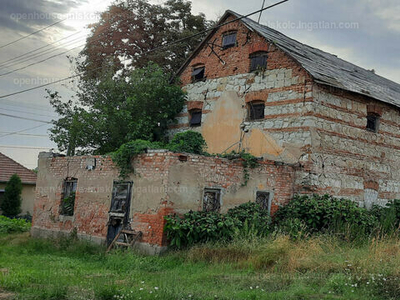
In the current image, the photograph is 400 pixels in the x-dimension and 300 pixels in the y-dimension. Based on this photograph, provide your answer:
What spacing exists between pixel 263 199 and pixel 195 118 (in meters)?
5.80

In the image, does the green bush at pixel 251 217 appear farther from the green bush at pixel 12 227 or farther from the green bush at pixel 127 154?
the green bush at pixel 12 227

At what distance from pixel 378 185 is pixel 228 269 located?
9.10 m

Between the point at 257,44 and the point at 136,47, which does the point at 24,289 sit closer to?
the point at 257,44

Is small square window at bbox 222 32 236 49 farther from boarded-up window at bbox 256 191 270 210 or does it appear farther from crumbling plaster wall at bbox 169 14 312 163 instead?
boarded-up window at bbox 256 191 270 210

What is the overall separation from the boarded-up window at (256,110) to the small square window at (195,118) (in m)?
2.57

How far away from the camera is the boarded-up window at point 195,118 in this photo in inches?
694

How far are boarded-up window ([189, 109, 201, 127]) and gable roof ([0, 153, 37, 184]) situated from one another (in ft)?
41.8

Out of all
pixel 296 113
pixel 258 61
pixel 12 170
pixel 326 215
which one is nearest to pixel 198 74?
pixel 258 61

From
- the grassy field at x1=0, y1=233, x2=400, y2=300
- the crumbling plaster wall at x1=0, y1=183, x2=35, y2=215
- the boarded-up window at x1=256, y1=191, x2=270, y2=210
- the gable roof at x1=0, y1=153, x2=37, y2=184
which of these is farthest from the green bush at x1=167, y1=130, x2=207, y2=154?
the crumbling plaster wall at x1=0, y1=183, x2=35, y2=215

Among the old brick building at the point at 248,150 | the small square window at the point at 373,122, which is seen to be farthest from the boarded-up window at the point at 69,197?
the small square window at the point at 373,122

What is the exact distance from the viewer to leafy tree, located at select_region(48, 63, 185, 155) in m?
17.1

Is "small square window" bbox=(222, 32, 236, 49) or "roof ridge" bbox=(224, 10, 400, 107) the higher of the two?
"small square window" bbox=(222, 32, 236, 49)

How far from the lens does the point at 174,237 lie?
35.6 feet

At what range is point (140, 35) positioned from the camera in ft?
75.3
